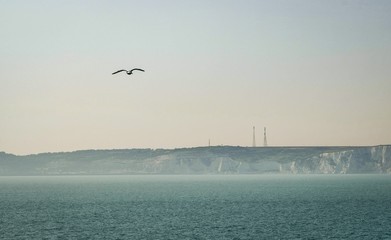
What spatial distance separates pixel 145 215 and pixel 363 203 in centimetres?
5402

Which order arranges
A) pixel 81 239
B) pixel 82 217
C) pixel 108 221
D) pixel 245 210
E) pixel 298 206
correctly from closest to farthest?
1. pixel 81 239
2. pixel 108 221
3. pixel 82 217
4. pixel 245 210
5. pixel 298 206

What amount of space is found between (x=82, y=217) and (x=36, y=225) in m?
14.7

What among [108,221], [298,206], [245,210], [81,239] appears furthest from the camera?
[298,206]

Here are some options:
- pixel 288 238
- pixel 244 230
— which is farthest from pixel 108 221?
pixel 288 238

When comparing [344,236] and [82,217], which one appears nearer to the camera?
[344,236]

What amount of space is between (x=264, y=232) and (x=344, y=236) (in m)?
10.8

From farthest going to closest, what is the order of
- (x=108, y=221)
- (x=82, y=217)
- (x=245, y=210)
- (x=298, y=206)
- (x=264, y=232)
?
(x=298, y=206), (x=245, y=210), (x=82, y=217), (x=108, y=221), (x=264, y=232)

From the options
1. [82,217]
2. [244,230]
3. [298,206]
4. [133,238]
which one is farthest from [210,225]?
[298,206]

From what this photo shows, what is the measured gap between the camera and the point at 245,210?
122750 millimetres

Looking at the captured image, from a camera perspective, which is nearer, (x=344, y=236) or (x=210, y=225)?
(x=344, y=236)

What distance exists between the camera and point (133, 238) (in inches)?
3169

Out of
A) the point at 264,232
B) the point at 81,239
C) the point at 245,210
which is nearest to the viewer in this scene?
the point at 81,239

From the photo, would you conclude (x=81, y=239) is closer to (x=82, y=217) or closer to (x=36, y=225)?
(x=36, y=225)

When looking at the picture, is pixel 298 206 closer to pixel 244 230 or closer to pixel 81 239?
pixel 244 230
